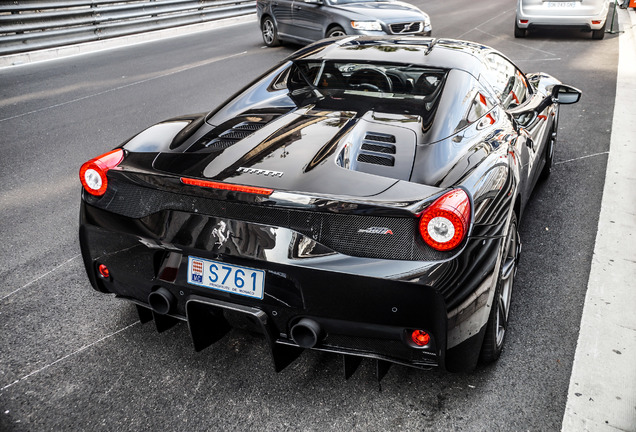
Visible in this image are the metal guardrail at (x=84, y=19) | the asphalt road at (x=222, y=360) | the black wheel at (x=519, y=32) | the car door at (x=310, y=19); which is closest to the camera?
the asphalt road at (x=222, y=360)

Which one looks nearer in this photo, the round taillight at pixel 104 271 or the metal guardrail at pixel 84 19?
the round taillight at pixel 104 271

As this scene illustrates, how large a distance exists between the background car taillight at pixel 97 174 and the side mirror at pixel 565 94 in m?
3.52

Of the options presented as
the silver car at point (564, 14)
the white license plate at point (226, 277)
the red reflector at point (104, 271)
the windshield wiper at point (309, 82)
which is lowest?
the silver car at point (564, 14)

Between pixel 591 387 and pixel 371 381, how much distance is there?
0.99m

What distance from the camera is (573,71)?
10.5 m

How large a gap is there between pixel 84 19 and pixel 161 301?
13.6 meters

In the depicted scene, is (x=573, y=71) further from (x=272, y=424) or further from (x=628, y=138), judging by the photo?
(x=272, y=424)

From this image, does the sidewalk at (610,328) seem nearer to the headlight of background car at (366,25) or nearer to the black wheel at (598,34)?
the headlight of background car at (366,25)

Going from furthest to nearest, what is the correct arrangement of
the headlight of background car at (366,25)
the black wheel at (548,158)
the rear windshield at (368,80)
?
the headlight of background car at (366,25), the black wheel at (548,158), the rear windshield at (368,80)

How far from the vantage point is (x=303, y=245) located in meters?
2.39

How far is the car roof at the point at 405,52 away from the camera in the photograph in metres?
3.56

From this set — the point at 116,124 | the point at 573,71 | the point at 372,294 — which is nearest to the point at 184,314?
the point at 372,294

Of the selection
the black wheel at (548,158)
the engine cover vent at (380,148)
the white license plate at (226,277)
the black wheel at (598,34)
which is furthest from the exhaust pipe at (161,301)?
the black wheel at (598,34)

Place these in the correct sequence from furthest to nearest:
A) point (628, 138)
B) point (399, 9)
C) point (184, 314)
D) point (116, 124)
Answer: point (399, 9), point (116, 124), point (628, 138), point (184, 314)
